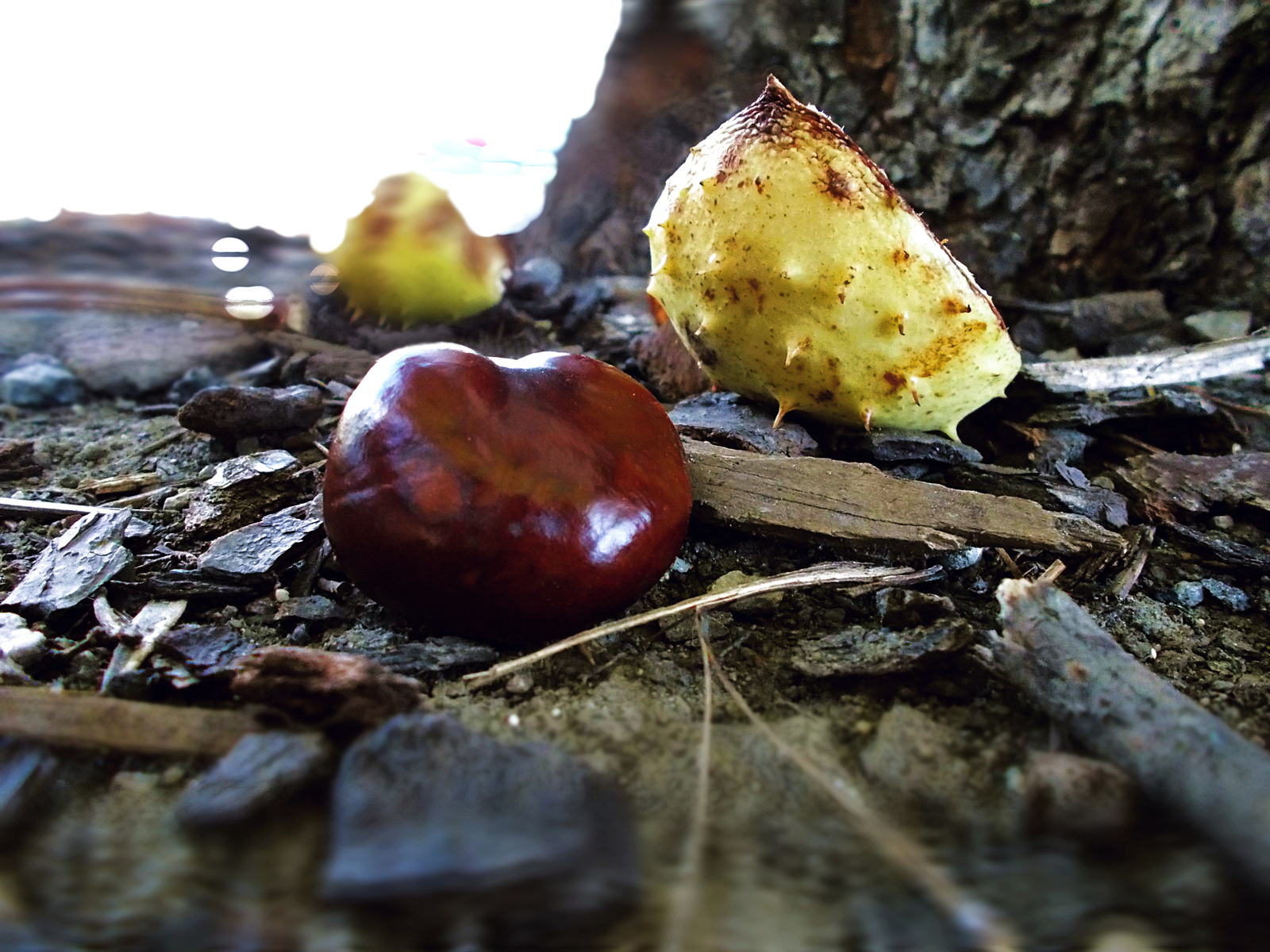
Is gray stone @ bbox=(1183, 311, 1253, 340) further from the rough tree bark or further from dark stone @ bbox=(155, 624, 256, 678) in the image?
dark stone @ bbox=(155, 624, 256, 678)

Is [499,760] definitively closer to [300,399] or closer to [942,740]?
[942,740]

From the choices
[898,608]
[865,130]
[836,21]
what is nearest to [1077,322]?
[865,130]

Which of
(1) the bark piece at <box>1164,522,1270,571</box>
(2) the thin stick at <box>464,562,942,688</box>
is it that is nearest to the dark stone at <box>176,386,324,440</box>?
(2) the thin stick at <box>464,562,942,688</box>

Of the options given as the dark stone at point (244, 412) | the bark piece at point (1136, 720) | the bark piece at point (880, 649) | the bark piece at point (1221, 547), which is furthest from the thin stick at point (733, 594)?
the dark stone at point (244, 412)

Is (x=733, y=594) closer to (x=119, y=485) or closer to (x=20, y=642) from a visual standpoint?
(x=20, y=642)

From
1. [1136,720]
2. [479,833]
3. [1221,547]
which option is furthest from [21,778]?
[1221,547]
